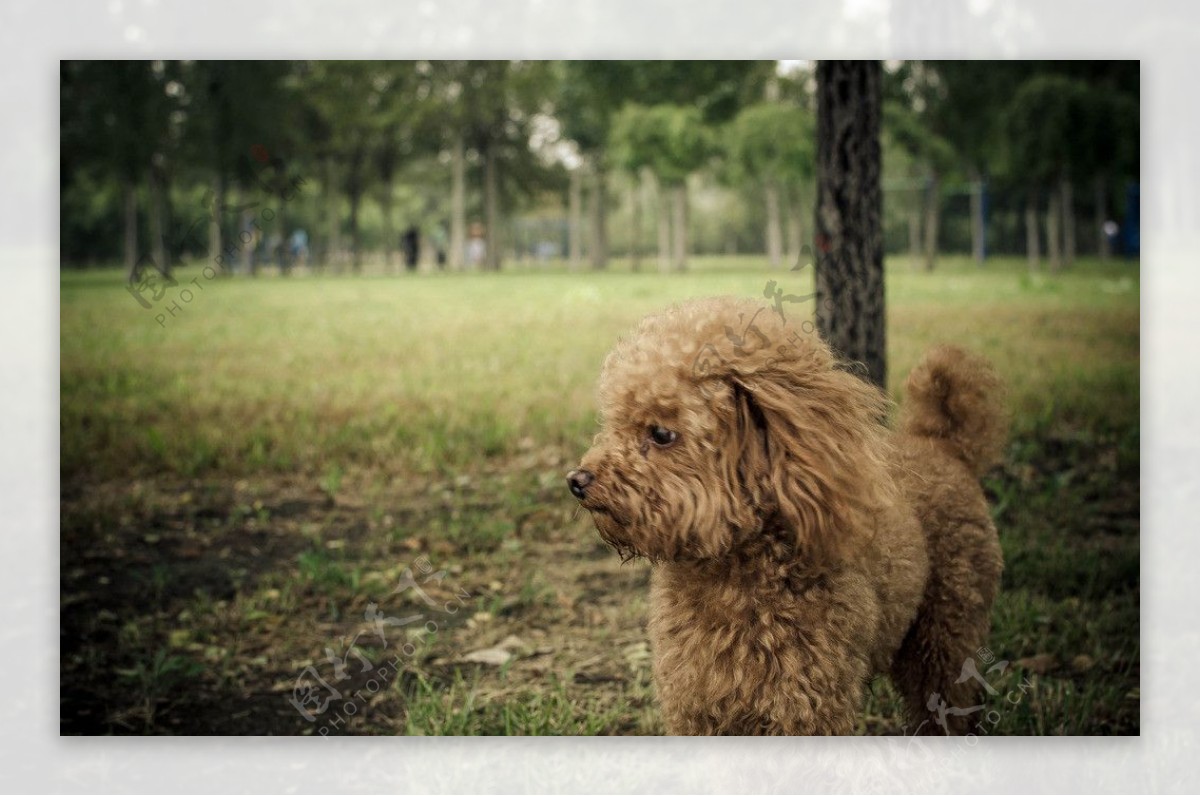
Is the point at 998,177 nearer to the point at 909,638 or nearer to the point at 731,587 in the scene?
the point at 909,638

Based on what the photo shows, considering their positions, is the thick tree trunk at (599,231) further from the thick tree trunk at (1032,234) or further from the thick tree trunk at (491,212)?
the thick tree trunk at (1032,234)

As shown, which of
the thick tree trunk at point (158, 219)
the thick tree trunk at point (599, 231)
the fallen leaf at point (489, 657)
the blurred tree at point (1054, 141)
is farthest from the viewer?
the thick tree trunk at point (599, 231)

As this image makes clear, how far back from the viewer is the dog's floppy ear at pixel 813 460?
1607mm

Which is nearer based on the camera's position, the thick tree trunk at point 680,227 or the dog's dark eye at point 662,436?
the dog's dark eye at point 662,436

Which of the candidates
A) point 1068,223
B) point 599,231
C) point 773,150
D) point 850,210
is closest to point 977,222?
point 1068,223

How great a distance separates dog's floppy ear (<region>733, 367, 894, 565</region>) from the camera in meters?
1.61

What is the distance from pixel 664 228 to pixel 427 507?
176cm

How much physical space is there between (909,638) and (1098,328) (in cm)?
225

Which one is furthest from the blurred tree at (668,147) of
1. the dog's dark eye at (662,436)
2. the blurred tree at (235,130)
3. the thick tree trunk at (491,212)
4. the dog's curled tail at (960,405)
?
the dog's dark eye at (662,436)

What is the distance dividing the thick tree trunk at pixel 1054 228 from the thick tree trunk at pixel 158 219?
3328 millimetres

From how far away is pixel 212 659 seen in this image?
2.71 meters

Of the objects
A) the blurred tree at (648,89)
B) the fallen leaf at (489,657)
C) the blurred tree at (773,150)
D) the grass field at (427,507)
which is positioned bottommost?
the fallen leaf at (489,657)

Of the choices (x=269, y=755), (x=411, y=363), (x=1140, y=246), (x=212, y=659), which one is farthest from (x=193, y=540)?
(x=1140, y=246)

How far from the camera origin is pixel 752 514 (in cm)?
164
